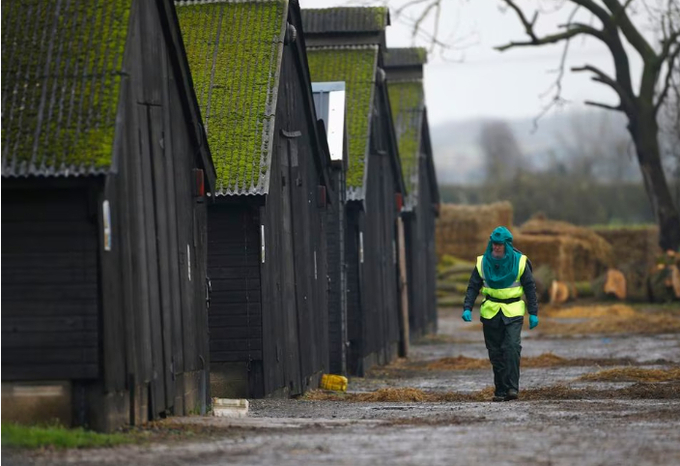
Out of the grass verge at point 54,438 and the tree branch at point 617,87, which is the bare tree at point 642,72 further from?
the grass verge at point 54,438

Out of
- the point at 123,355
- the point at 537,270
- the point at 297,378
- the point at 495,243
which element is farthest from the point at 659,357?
the point at 537,270

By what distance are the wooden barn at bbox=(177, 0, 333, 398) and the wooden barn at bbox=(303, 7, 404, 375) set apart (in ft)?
17.8

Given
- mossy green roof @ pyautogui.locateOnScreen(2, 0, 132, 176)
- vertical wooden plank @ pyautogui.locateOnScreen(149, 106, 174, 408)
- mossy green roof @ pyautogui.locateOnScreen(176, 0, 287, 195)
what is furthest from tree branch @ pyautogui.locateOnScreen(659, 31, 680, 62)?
mossy green roof @ pyautogui.locateOnScreen(2, 0, 132, 176)

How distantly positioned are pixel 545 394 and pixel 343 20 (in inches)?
565

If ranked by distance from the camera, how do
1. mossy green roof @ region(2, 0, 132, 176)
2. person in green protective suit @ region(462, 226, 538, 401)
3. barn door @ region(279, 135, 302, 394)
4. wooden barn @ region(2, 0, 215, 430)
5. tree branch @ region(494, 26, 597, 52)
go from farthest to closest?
tree branch @ region(494, 26, 597, 52), barn door @ region(279, 135, 302, 394), person in green protective suit @ region(462, 226, 538, 401), wooden barn @ region(2, 0, 215, 430), mossy green roof @ region(2, 0, 132, 176)

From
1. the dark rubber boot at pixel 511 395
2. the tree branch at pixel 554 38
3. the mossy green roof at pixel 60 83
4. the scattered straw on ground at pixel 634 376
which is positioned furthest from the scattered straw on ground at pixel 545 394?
the tree branch at pixel 554 38

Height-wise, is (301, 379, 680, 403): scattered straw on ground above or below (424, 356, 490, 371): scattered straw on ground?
above

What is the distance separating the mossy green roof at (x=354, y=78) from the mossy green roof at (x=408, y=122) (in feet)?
28.8

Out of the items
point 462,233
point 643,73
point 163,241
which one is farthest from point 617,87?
point 163,241

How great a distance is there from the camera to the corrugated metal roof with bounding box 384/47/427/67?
144ft

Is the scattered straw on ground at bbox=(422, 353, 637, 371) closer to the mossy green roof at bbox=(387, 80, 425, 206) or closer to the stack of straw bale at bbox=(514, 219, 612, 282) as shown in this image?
the mossy green roof at bbox=(387, 80, 425, 206)

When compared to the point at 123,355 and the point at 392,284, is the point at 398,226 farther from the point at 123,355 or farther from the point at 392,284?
the point at 123,355

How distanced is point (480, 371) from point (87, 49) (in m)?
15.8

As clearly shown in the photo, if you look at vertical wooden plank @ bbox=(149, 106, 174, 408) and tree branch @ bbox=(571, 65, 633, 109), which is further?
tree branch @ bbox=(571, 65, 633, 109)
